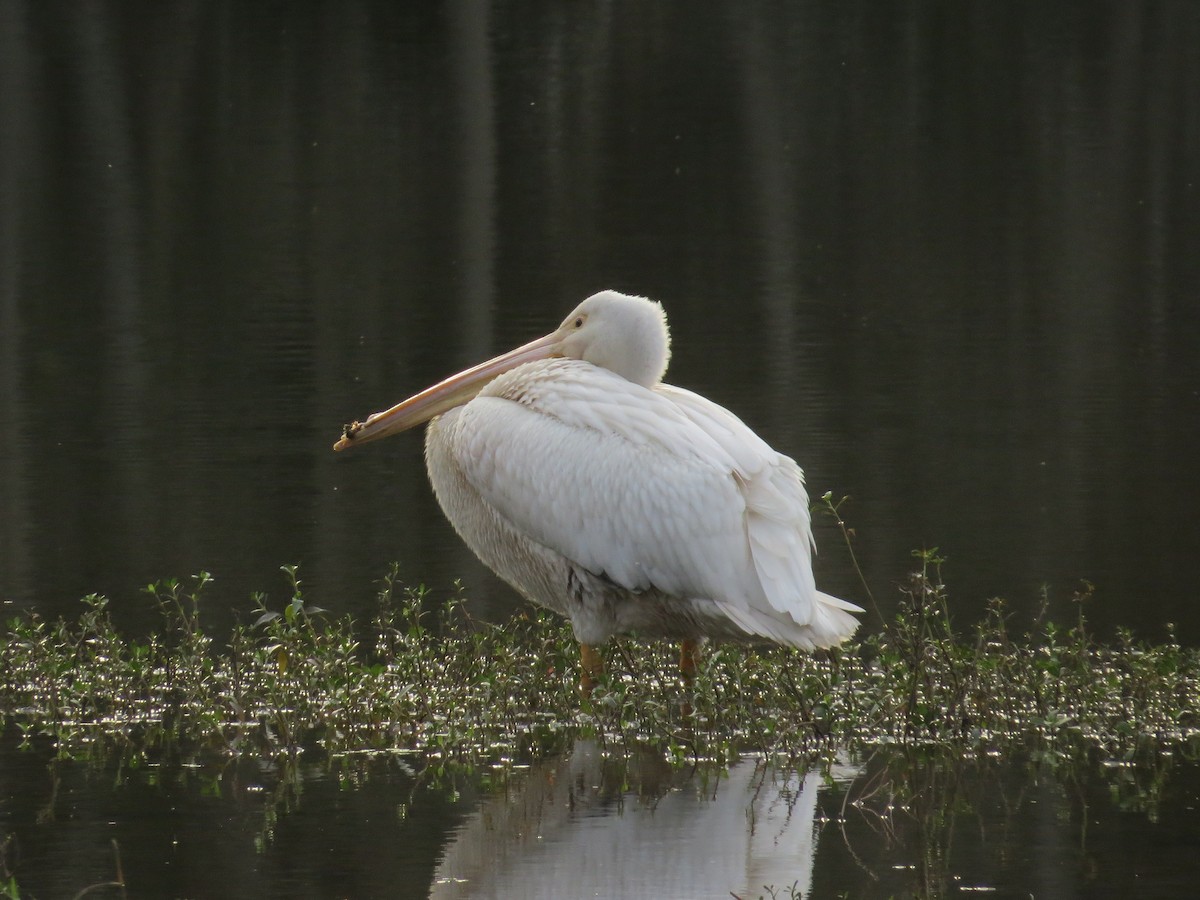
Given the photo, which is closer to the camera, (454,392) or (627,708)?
(627,708)

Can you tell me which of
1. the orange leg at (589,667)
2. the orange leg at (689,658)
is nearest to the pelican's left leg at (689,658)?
the orange leg at (689,658)

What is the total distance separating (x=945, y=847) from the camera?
4.73m

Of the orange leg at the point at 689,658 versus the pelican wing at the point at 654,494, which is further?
the orange leg at the point at 689,658

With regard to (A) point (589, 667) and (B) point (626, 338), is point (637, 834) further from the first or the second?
(B) point (626, 338)

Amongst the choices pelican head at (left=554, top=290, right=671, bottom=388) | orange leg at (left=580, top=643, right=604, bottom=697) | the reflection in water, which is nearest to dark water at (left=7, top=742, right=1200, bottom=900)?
the reflection in water

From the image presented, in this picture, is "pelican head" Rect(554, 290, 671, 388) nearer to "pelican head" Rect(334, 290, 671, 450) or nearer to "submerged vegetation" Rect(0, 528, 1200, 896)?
"pelican head" Rect(334, 290, 671, 450)

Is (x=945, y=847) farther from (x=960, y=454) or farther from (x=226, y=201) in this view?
(x=226, y=201)

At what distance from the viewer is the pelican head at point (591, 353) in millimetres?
6879

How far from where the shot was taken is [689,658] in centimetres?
628

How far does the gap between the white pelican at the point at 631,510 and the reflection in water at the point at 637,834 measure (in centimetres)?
70

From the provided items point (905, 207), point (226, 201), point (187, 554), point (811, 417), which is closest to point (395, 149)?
point (226, 201)

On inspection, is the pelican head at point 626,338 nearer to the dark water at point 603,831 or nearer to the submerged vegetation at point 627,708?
the submerged vegetation at point 627,708

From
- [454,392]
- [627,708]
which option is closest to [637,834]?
[627,708]

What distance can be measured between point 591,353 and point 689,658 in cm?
116
